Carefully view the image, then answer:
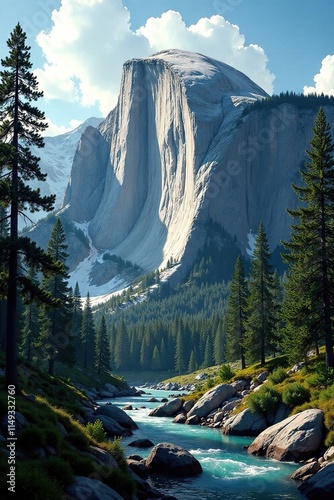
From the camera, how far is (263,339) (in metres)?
56.5

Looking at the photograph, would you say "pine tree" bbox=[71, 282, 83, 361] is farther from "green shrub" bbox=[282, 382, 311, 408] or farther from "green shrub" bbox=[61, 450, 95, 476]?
"green shrub" bbox=[61, 450, 95, 476]

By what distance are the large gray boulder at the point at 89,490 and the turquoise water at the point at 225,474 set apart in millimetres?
6868

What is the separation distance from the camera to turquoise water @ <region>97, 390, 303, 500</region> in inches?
890

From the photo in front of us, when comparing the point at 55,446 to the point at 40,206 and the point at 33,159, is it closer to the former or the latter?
the point at 40,206

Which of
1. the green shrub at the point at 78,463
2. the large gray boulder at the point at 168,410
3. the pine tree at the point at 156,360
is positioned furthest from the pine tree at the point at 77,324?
the green shrub at the point at 78,463

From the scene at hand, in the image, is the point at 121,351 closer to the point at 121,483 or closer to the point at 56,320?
the point at 56,320

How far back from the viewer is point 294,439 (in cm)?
2911

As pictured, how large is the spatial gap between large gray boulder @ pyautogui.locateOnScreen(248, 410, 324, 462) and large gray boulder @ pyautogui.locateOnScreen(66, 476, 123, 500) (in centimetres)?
1585

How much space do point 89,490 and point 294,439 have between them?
1773 centimetres

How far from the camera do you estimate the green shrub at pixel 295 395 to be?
34.9 meters

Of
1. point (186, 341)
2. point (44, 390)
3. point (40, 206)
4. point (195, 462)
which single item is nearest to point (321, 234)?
point (195, 462)

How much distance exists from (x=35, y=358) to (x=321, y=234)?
58.0 m

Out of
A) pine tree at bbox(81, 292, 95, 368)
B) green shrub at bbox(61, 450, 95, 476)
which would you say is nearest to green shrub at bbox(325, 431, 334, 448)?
green shrub at bbox(61, 450, 95, 476)

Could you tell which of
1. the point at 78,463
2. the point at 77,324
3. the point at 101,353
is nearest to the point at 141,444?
the point at 78,463
